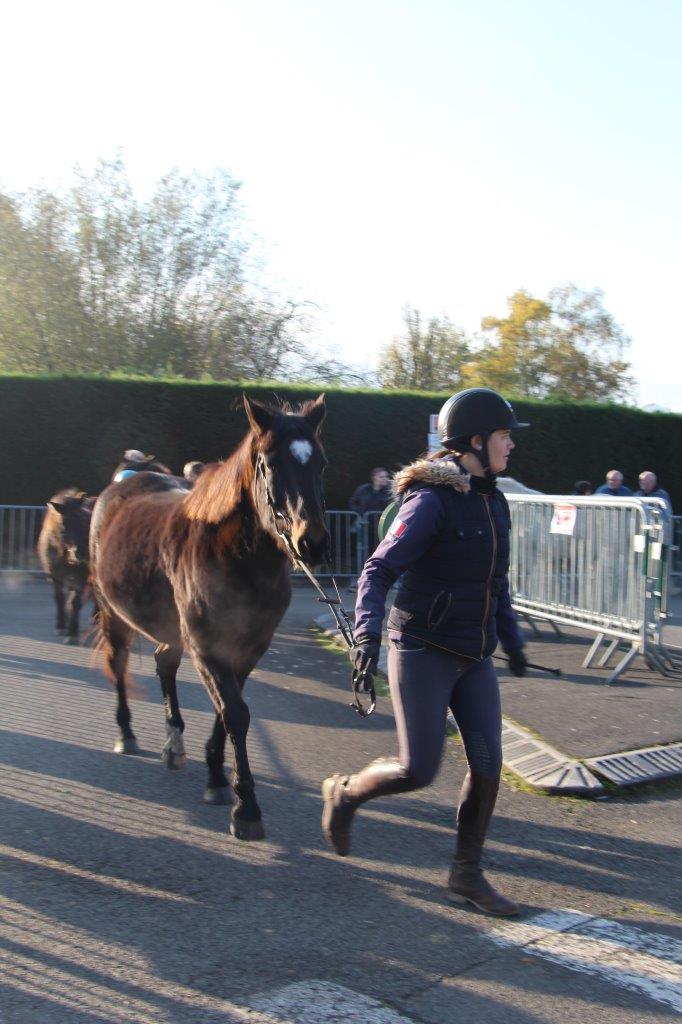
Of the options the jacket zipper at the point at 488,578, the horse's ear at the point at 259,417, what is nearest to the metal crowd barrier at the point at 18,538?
the horse's ear at the point at 259,417

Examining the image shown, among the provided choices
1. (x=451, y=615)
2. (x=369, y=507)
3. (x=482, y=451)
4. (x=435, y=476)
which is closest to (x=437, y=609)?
(x=451, y=615)

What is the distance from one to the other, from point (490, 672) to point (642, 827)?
5.91ft

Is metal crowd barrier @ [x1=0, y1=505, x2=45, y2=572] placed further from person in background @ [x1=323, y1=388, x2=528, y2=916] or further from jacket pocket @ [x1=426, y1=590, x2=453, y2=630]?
jacket pocket @ [x1=426, y1=590, x2=453, y2=630]

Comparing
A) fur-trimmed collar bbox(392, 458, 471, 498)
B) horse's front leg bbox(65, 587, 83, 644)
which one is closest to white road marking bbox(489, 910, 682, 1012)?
fur-trimmed collar bbox(392, 458, 471, 498)

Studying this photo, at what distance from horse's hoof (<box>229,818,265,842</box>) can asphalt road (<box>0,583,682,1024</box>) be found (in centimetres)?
6

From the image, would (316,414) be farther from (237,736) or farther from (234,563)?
(237,736)

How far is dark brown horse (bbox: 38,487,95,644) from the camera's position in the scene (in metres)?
11.1

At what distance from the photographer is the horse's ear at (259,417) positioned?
4.89m

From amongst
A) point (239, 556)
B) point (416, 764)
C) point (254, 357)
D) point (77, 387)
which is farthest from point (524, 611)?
point (254, 357)

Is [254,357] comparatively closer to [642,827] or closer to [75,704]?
[75,704]

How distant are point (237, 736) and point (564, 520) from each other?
20.3 feet

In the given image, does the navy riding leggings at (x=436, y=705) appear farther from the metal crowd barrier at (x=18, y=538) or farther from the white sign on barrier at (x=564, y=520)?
the metal crowd barrier at (x=18, y=538)

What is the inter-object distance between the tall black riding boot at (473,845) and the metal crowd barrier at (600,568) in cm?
491

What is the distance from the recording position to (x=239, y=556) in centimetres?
518
